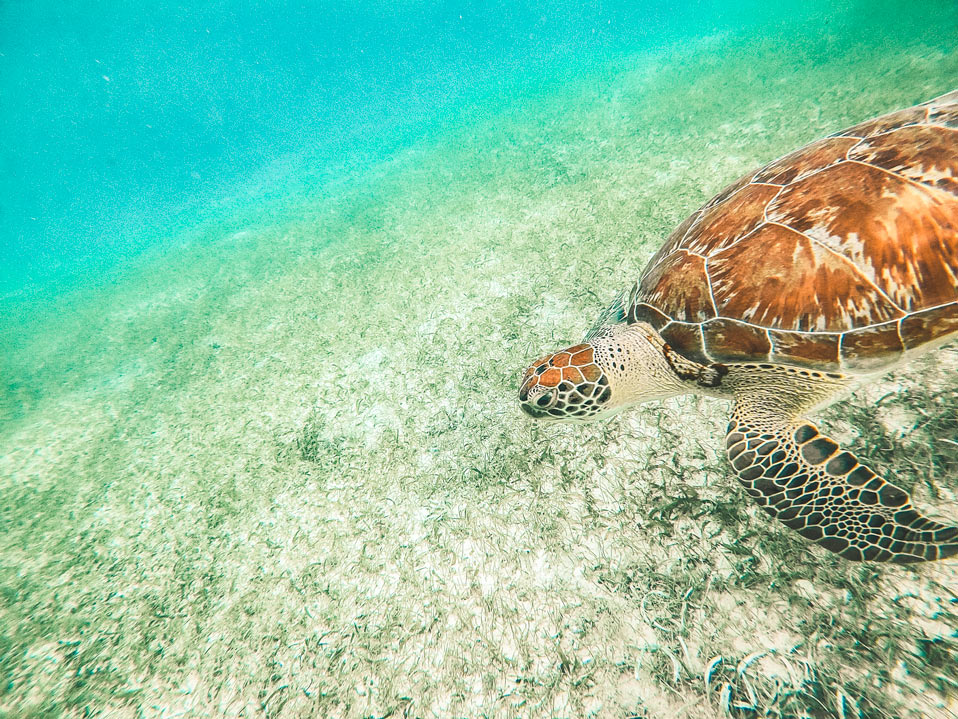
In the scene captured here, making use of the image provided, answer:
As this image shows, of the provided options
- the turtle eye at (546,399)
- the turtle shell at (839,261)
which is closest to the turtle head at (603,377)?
the turtle eye at (546,399)

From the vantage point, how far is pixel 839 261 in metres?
1.27

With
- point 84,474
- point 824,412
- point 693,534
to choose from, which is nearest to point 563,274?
point 824,412

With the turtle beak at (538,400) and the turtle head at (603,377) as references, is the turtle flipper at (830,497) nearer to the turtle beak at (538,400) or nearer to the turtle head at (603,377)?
the turtle head at (603,377)

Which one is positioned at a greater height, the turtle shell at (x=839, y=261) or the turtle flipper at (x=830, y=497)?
the turtle shell at (x=839, y=261)

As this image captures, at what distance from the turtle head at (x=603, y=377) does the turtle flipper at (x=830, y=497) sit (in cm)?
39

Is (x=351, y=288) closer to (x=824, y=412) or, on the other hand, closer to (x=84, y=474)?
(x=84, y=474)

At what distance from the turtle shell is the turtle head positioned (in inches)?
4.7

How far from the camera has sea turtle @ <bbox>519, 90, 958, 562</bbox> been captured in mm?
1214

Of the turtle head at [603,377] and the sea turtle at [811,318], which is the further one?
the turtle head at [603,377]

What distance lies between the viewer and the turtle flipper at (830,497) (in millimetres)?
1149

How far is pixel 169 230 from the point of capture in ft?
40.2

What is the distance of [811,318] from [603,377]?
2.46 ft

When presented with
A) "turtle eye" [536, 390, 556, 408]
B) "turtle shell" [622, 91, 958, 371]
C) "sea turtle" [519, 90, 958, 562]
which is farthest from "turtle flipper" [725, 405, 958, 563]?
"turtle eye" [536, 390, 556, 408]

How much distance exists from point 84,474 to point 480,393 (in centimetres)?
330
